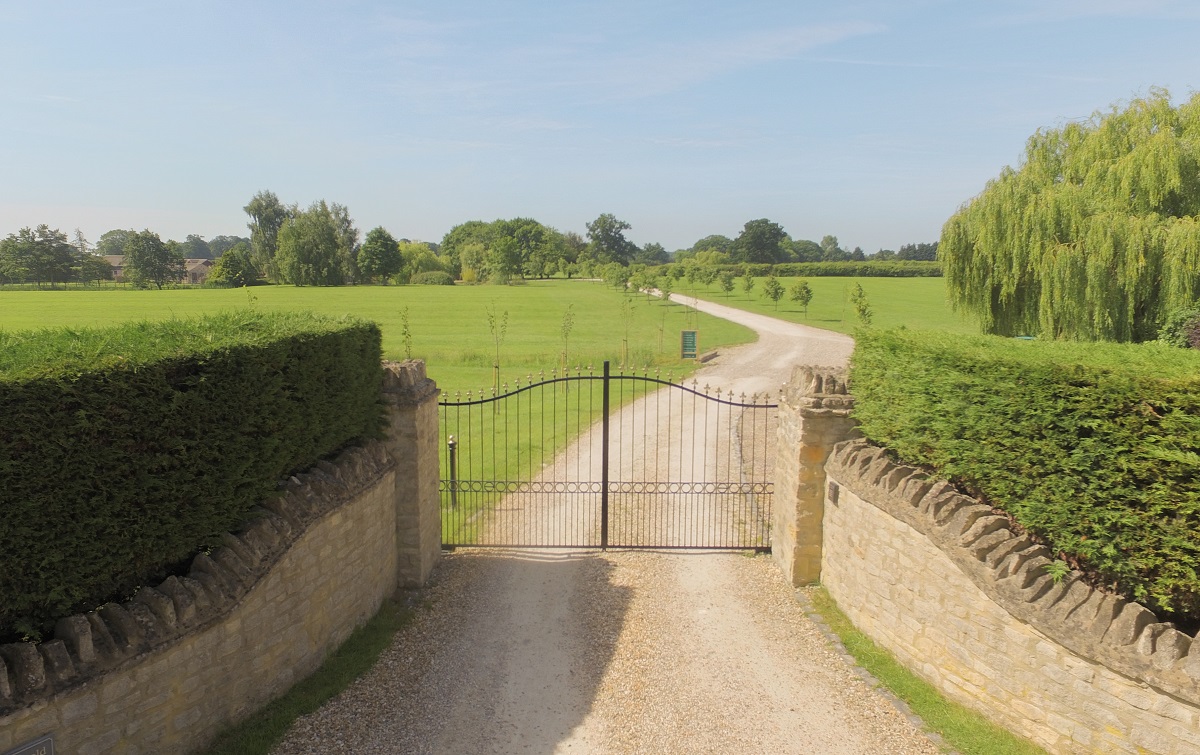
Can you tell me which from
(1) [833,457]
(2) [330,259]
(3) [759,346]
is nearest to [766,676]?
(1) [833,457]

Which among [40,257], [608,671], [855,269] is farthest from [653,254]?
[608,671]

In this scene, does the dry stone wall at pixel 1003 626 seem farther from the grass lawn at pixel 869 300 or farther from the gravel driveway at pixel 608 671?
the grass lawn at pixel 869 300

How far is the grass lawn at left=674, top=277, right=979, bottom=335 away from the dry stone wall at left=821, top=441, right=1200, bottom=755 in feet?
97.0

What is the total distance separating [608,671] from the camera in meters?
8.11

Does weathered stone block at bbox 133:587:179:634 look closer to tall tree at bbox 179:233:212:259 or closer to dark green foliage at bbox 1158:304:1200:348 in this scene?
dark green foliage at bbox 1158:304:1200:348

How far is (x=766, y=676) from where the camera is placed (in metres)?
8.04

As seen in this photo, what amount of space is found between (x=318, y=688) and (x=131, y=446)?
11.0ft

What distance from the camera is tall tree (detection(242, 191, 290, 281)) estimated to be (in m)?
92.1

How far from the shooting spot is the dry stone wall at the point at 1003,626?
18.0 ft

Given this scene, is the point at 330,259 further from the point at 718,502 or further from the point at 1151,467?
the point at 1151,467

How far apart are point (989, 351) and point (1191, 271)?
1235 cm

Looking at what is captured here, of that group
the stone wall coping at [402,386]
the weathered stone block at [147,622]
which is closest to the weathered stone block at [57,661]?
the weathered stone block at [147,622]

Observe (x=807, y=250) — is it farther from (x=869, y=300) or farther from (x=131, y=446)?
(x=131, y=446)

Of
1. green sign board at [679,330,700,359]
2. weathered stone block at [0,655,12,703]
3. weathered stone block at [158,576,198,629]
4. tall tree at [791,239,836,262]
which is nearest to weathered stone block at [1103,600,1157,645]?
weathered stone block at [158,576,198,629]
